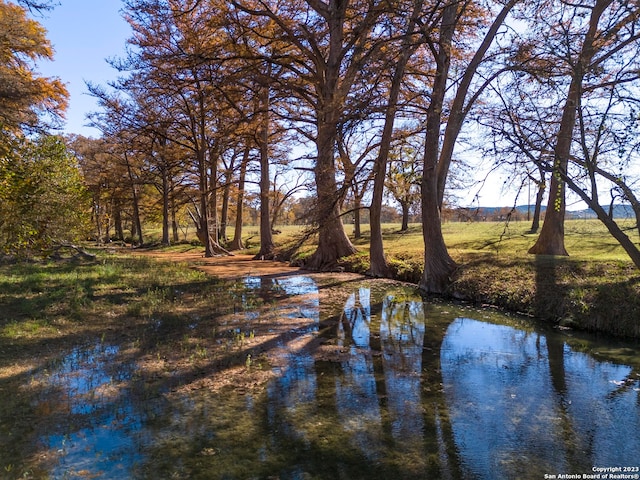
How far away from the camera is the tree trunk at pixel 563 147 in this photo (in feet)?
27.2

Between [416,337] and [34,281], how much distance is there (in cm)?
1068

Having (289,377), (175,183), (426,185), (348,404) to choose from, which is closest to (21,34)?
(426,185)

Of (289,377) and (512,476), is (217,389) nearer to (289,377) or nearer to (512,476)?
(289,377)

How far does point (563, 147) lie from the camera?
11.6 m

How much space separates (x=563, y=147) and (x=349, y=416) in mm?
10251

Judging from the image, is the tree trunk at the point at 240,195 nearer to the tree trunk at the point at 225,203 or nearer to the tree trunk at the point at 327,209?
the tree trunk at the point at 225,203

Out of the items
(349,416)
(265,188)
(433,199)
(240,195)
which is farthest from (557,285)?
A: (240,195)

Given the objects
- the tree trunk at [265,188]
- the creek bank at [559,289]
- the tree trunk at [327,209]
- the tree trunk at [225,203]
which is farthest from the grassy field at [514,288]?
the tree trunk at [225,203]

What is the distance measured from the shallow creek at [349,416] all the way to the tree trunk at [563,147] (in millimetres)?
2998

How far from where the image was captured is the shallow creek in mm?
3850

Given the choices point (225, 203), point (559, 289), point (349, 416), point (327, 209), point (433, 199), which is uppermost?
point (225, 203)

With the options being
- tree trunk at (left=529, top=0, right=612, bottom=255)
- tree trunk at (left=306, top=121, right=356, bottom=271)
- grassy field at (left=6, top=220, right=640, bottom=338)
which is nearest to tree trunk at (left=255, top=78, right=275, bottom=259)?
tree trunk at (left=306, top=121, right=356, bottom=271)

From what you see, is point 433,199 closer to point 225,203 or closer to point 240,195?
point 240,195

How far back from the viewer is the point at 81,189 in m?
13.5
